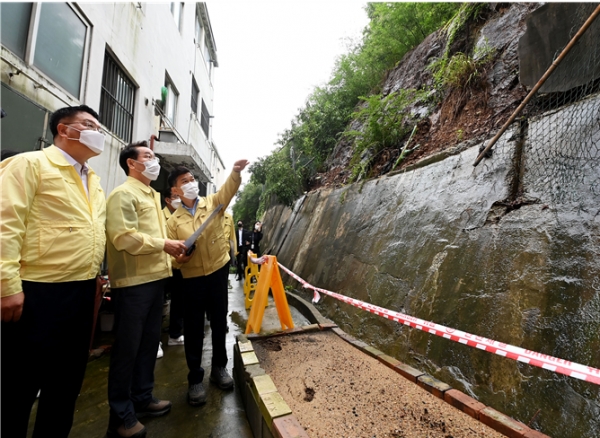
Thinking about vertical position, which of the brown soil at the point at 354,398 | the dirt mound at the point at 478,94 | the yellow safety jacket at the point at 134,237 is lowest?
the brown soil at the point at 354,398

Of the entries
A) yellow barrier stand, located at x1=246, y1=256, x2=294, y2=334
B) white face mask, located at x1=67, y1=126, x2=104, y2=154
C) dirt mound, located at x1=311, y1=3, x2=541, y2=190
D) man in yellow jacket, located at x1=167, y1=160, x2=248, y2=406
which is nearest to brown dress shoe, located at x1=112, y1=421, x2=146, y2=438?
man in yellow jacket, located at x1=167, y1=160, x2=248, y2=406

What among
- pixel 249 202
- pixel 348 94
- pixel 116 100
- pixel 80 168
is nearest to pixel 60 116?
pixel 80 168

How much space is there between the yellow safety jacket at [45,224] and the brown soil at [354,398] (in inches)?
70.4

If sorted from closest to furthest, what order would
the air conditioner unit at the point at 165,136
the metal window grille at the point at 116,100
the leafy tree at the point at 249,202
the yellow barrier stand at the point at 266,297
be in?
the yellow barrier stand at the point at 266,297 → the metal window grille at the point at 116,100 → the air conditioner unit at the point at 165,136 → the leafy tree at the point at 249,202

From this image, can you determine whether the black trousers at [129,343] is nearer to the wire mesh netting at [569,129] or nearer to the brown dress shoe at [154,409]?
the brown dress shoe at [154,409]

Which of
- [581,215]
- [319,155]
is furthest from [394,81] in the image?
[581,215]

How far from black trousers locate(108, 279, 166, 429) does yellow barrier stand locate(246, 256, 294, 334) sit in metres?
1.38

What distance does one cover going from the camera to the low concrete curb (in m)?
1.67

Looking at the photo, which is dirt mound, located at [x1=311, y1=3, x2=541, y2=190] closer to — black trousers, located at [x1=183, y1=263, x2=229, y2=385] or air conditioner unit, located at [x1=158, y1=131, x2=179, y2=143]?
black trousers, located at [x1=183, y1=263, x2=229, y2=385]

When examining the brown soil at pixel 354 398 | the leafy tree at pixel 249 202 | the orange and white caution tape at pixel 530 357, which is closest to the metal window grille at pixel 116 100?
the brown soil at pixel 354 398

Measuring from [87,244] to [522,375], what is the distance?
3219mm

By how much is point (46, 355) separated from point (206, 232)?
4.84 feet

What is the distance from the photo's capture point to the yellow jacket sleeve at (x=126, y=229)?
205 cm

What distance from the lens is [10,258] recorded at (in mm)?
1409
